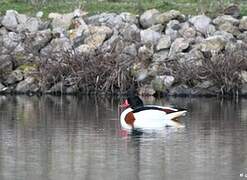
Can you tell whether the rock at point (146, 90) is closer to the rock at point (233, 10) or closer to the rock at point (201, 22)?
the rock at point (201, 22)

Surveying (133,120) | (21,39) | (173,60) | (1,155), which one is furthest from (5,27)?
(1,155)

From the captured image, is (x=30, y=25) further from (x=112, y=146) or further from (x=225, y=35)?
(x=112, y=146)

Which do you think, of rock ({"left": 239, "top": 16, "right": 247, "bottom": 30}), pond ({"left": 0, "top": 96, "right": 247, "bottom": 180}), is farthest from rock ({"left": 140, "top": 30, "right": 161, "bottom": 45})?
pond ({"left": 0, "top": 96, "right": 247, "bottom": 180})

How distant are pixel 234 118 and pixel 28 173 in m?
9.72

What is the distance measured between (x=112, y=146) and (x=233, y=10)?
19890 millimetres

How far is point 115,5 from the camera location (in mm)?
41469

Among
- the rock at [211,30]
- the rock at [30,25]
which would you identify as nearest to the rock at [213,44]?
the rock at [211,30]

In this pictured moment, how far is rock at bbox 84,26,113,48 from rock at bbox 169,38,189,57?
103 inches

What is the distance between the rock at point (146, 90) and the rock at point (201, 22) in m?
3.94

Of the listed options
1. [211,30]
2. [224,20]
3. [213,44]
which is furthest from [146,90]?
[224,20]

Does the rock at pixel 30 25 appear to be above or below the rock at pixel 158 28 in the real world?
above

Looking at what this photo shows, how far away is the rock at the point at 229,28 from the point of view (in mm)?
36094

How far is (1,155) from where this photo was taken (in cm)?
1823

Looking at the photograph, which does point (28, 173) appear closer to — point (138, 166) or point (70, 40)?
point (138, 166)
